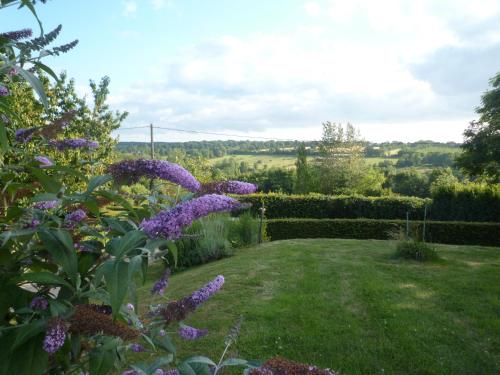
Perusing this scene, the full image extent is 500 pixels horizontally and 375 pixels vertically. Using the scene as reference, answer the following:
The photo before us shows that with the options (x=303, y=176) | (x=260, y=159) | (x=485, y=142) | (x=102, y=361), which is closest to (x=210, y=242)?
(x=102, y=361)

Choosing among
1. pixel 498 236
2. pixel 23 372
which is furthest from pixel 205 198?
pixel 498 236

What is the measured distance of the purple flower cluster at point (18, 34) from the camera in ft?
4.10

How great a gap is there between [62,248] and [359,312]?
5.05 meters

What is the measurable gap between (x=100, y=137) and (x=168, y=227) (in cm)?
1083

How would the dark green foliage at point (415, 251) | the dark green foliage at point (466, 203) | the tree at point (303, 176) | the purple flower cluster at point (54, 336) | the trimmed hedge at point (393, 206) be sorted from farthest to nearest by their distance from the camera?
the tree at point (303, 176) → the trimmed hedge at point (393, 206) → the dark green foliage at point (466, 203) → the dark green foliage at point (415, 251) → the purple flower cluster at point (54, 336)

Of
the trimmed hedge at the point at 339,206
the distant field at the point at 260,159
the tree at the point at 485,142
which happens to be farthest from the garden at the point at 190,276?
the distant field at the point at 260,159

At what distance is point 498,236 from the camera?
13.2 m

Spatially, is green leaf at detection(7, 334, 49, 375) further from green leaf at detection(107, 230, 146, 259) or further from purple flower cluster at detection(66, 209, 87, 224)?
purple flower cluster at detection(66, 209, 87, 224)

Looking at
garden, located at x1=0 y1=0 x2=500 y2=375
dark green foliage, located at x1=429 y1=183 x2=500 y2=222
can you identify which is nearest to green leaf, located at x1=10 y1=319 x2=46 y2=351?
garden, located at x1=0 y1=0 x2=500 y2=375

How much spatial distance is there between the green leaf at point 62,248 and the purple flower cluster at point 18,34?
2.27ft

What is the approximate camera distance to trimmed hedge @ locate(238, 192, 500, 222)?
50.5ft

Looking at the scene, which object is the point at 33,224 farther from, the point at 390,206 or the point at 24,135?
the point at 390,206

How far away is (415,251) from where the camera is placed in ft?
28.3

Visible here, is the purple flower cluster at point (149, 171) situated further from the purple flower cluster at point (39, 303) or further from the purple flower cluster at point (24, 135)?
the purple flower cluster at point (24, 135)
